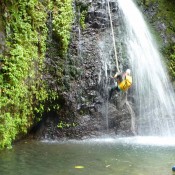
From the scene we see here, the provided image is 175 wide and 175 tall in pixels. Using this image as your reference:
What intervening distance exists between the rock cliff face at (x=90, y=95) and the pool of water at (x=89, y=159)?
117 centimetres

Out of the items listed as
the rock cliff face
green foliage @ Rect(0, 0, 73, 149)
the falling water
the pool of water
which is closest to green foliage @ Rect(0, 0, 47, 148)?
green foliage @ Rect(0, 0, 73, 149)

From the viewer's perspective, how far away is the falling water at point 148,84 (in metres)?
9.73

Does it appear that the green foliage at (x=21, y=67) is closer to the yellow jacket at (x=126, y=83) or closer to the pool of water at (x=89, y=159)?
the pool of water at (x=89, y=159)

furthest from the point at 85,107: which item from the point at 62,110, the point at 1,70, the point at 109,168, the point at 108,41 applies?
the point at 109,168

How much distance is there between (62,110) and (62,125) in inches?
16.1

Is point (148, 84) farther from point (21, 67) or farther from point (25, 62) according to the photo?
point (21, 67)

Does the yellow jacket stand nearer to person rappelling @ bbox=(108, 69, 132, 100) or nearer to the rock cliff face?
person rappelling @ bbox=(108, 69, 132, 100)

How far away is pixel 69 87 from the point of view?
8.92 meters

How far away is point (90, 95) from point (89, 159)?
11.4 feet

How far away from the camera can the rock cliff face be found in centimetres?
886

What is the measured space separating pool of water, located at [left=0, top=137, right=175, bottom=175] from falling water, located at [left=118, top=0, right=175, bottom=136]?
1956mm

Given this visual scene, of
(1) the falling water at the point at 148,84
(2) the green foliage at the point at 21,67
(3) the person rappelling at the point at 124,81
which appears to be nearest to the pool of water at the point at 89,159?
(2) the green foliage at the point at 21,67

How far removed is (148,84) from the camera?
9.98m

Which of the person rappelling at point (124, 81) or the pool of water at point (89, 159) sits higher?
the person rappelling at point (124, 81)
